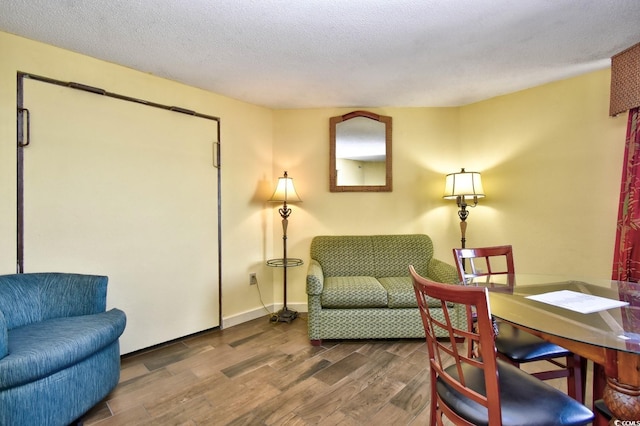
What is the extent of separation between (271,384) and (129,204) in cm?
174

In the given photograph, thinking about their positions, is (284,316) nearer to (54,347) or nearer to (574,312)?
(54,347)

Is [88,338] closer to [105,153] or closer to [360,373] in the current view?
[105,153]

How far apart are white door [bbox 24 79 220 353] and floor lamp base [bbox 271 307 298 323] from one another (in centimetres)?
59

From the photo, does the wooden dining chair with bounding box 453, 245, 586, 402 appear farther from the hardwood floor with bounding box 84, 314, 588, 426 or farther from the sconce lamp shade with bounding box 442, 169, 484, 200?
the sconce lamp shade with bounding box 442, 169, 484, 200

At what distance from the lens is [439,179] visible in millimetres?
3193

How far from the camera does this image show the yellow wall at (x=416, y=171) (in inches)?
85.4

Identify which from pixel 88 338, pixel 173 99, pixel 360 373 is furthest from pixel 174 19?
pixel 360 373

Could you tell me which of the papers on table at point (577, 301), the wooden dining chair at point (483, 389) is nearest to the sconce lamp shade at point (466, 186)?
the papers on table at point (577, 301)

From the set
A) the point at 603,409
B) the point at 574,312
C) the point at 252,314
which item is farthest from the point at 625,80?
the point at 252,314

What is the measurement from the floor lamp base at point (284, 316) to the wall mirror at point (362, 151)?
140 cm

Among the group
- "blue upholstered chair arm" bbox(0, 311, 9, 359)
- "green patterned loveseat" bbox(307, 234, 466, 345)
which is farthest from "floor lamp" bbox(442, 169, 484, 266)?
"blue upholstered chair arm" bbox(0, 311, 9, 359)

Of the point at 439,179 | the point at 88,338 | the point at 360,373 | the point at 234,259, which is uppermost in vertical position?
the point at 439,179

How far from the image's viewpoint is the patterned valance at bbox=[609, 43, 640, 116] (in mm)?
1933

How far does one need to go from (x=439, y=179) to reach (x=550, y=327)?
2.37 metres
